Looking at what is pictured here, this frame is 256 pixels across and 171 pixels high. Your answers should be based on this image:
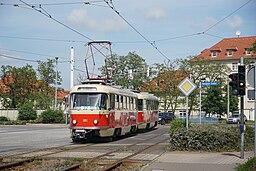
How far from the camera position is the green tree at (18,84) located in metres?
79.2

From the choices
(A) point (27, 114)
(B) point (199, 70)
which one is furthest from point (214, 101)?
(A) point (27, 114)

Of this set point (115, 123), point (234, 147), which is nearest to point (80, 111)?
point (115, 123)

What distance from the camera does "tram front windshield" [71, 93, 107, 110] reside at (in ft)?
71.1

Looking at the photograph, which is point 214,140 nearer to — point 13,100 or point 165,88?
point 165,88

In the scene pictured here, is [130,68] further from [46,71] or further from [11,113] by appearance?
[46,71]

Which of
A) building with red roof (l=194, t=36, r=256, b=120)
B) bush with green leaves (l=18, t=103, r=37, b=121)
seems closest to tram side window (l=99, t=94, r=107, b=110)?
bush with green leaves (l=18, t=103, r=37, b=121)

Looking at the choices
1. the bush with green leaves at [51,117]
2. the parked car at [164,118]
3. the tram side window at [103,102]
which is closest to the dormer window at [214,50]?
the parked car at [164,118]

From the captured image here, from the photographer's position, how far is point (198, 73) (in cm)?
6088

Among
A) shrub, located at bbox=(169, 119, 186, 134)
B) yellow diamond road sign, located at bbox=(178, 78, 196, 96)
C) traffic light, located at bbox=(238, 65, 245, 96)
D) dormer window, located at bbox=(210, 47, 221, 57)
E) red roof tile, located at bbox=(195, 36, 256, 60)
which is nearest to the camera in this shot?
traffic light, located at bbox=(238, 65, 245, 96)

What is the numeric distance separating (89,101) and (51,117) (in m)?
37.5

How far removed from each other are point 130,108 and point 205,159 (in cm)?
1296

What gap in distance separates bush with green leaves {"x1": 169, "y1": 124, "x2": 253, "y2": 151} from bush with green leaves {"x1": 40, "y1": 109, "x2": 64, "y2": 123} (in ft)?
137

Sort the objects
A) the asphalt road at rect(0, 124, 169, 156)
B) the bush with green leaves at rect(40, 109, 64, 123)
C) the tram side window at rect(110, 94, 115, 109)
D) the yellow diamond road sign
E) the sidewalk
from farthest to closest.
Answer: the bush with green leaves at rect(40, 109, 64, 123) → the tram side window at rect(110, 94, 115, 109) → the asphalt road at rect(0, 124, 169, 156) → the yellow diamond road sign → the sidewalk

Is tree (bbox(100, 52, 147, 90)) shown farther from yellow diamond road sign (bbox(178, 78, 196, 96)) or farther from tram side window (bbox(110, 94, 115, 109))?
yellow diamond road sign (bbox(178, 78, 196, 96))
